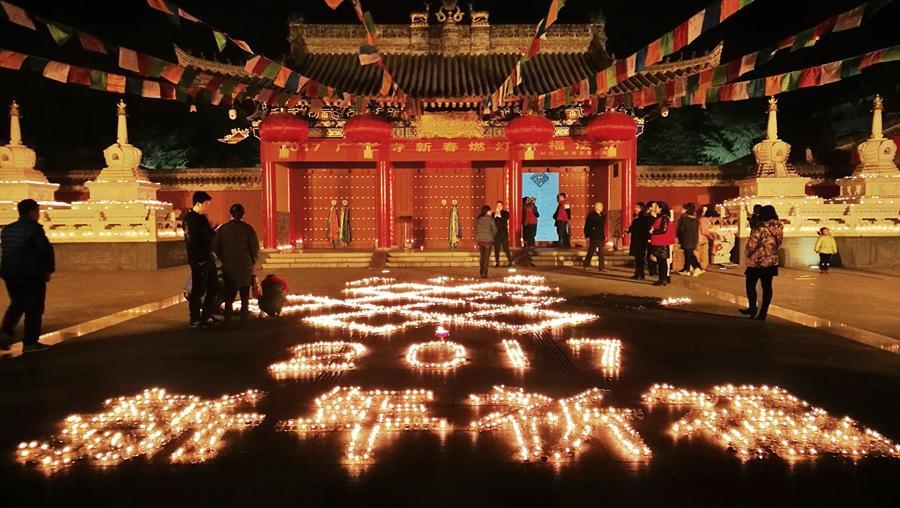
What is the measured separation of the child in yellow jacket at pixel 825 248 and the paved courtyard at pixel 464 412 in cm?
732

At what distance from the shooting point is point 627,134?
1788 cm

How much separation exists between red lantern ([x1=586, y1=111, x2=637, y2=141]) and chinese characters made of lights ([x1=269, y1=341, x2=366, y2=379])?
13.0m

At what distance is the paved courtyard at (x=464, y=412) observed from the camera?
3.19 m

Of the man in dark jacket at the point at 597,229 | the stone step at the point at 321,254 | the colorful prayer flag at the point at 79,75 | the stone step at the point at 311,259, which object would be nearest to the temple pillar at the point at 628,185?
the man in dark jacket at the point at 597,229

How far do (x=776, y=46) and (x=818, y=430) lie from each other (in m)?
7.49

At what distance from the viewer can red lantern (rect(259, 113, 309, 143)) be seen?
58.9 ft

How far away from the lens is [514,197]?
19.6 metres

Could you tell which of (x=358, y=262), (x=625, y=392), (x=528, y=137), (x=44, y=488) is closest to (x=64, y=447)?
(x=44, y=488)

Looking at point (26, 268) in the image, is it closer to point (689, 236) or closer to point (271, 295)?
point (271, 295)

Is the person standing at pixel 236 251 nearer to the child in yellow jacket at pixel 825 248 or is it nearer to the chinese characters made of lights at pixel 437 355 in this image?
the chinese characters made of lights at pixel 437 355

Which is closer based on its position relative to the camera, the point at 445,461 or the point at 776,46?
the point at 445,461

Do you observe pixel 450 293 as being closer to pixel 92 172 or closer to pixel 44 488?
pixel 44 488

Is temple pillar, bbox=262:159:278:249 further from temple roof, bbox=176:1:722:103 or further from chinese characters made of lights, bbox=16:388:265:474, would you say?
chinese characters made of lights, bbox=16:388:265:474

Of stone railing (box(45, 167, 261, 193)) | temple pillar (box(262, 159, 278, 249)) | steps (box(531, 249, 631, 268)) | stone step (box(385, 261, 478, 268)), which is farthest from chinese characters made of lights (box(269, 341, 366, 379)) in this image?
stone railing (box(45, 167, 261, 193))
